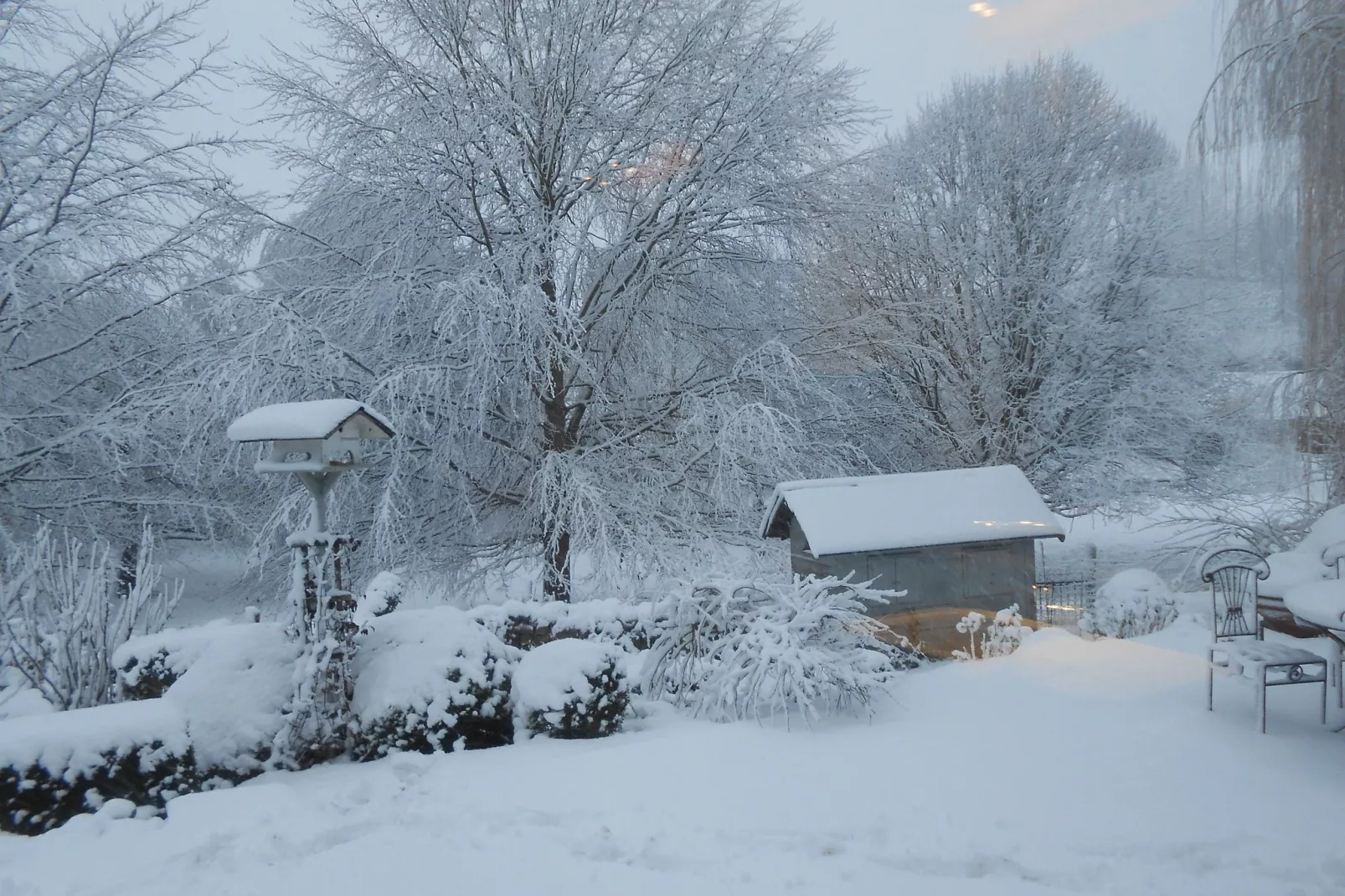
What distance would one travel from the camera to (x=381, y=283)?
8.20m

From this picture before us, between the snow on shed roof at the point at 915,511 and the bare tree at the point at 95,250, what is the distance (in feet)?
20.0

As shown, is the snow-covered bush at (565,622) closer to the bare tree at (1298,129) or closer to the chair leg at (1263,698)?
the chair leg at (1263,698)

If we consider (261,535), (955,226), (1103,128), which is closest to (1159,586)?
→ (955,226)

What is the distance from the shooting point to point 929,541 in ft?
23.1

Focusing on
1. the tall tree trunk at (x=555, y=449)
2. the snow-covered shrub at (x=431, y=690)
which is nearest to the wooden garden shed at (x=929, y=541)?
the tall tree trunk at (x=555, y=449)

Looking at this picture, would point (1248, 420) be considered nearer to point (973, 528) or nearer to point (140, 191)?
point (973, 528)

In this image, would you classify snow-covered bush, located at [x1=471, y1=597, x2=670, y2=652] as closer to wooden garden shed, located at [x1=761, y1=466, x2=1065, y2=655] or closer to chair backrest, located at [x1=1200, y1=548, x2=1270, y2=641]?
wooden garden shed, located at [x1=761, y1=466, x2=1065, y2=655]

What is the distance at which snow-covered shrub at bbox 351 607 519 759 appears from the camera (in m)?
4.60

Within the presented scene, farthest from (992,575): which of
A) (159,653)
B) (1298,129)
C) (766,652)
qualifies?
(159,653)

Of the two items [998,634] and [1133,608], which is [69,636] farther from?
[1133,608]

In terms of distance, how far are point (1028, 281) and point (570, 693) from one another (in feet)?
33.7

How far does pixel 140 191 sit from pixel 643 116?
17.7 ft

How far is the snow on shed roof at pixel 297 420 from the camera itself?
4578 millimetres

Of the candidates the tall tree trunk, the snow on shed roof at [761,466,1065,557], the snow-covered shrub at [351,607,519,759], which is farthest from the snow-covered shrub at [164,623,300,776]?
the snow on shed roof at [761,466,1065,557]
